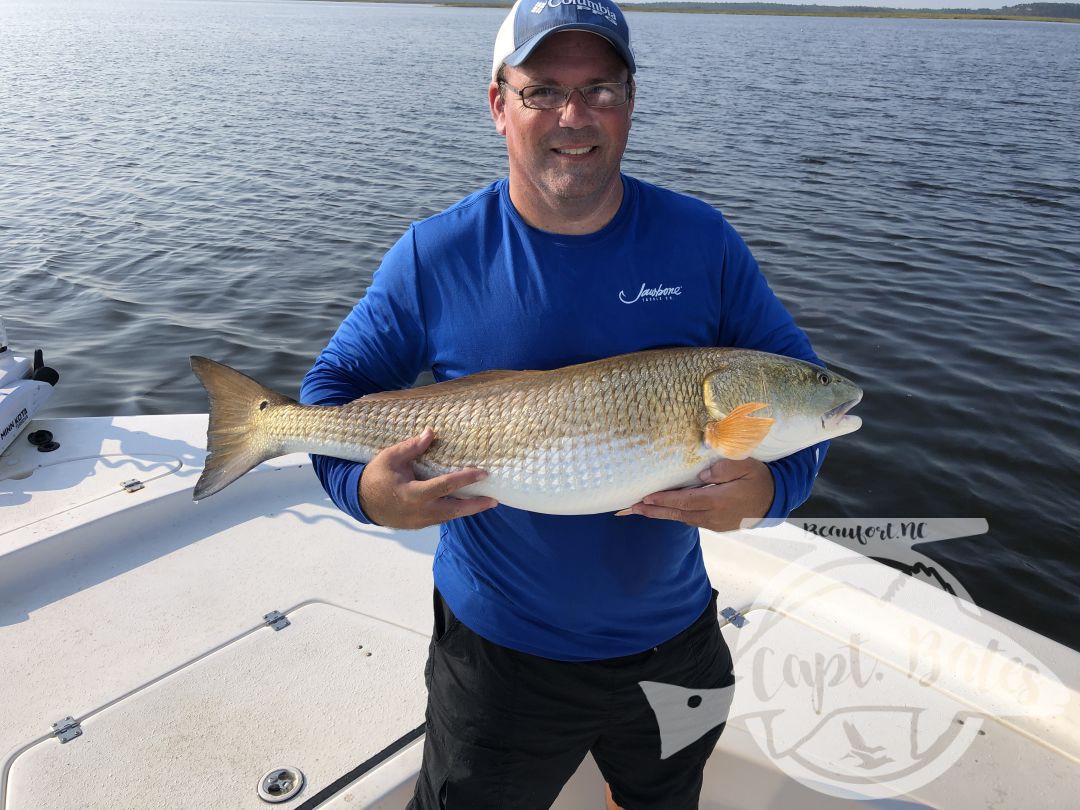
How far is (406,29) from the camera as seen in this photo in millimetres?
67062

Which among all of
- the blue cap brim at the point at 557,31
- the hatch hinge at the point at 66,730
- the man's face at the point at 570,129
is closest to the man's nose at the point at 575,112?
Result: the man's face at the point at 570,129

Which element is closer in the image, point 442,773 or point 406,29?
point 442,773

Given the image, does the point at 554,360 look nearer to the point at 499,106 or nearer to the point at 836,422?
the point at 499,106

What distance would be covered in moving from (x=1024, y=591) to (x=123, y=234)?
13.9m

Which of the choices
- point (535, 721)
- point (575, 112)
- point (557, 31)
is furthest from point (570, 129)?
point (535, 721)

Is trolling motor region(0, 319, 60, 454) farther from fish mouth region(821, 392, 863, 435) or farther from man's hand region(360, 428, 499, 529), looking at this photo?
fish mouth region(821, 392, 863, 435)

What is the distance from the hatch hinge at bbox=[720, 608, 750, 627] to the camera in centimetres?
387

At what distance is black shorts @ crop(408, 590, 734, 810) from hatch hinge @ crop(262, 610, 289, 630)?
4.71 ft

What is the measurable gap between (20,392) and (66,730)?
2434 mm

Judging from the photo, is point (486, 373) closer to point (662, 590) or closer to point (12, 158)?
point (662, 590)

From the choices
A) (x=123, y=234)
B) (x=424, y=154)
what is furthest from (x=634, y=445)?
(x=424, y=154)

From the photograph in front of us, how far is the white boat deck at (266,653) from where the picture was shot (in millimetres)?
3010

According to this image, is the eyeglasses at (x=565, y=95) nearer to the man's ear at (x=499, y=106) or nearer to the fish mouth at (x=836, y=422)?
the man's ear at (x=499, y=106)

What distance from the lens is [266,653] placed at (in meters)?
3.62
